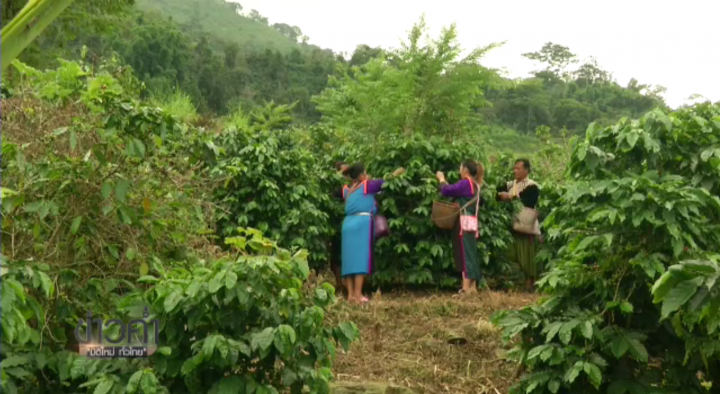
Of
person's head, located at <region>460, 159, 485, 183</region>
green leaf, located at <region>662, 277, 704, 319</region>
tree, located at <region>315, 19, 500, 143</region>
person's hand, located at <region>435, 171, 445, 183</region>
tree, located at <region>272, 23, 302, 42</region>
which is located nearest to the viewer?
green leaf, located at <region>662, 277, 704, 319</region>

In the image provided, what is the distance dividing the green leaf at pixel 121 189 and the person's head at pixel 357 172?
4.54 metres

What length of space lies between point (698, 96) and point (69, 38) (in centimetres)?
1535

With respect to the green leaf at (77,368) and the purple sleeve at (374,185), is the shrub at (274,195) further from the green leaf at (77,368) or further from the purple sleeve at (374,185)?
the green leaf at (77,368)

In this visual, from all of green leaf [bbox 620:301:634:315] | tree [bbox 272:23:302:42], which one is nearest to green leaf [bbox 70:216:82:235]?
green leaf [bbox 620:301:634:315]

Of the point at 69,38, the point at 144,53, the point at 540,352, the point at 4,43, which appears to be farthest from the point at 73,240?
the point at 144,53

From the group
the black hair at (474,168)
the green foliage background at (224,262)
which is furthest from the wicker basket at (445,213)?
the green foliage background at (224,262)

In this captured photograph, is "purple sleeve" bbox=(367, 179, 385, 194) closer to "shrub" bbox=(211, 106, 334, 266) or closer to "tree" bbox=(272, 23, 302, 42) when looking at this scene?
"shrub" bbox=(211, 106, 334, 266)

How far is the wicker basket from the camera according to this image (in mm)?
8234

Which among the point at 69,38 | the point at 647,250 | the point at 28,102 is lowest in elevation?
the point at 647,250

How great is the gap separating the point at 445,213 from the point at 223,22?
95688 mm

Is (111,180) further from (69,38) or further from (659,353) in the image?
(69,38)

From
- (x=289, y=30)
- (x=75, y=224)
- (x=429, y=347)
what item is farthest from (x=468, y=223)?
(x=289, y=30)

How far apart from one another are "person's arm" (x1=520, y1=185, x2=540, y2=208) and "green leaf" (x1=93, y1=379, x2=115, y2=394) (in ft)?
21.2

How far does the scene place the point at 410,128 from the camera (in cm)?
1102
